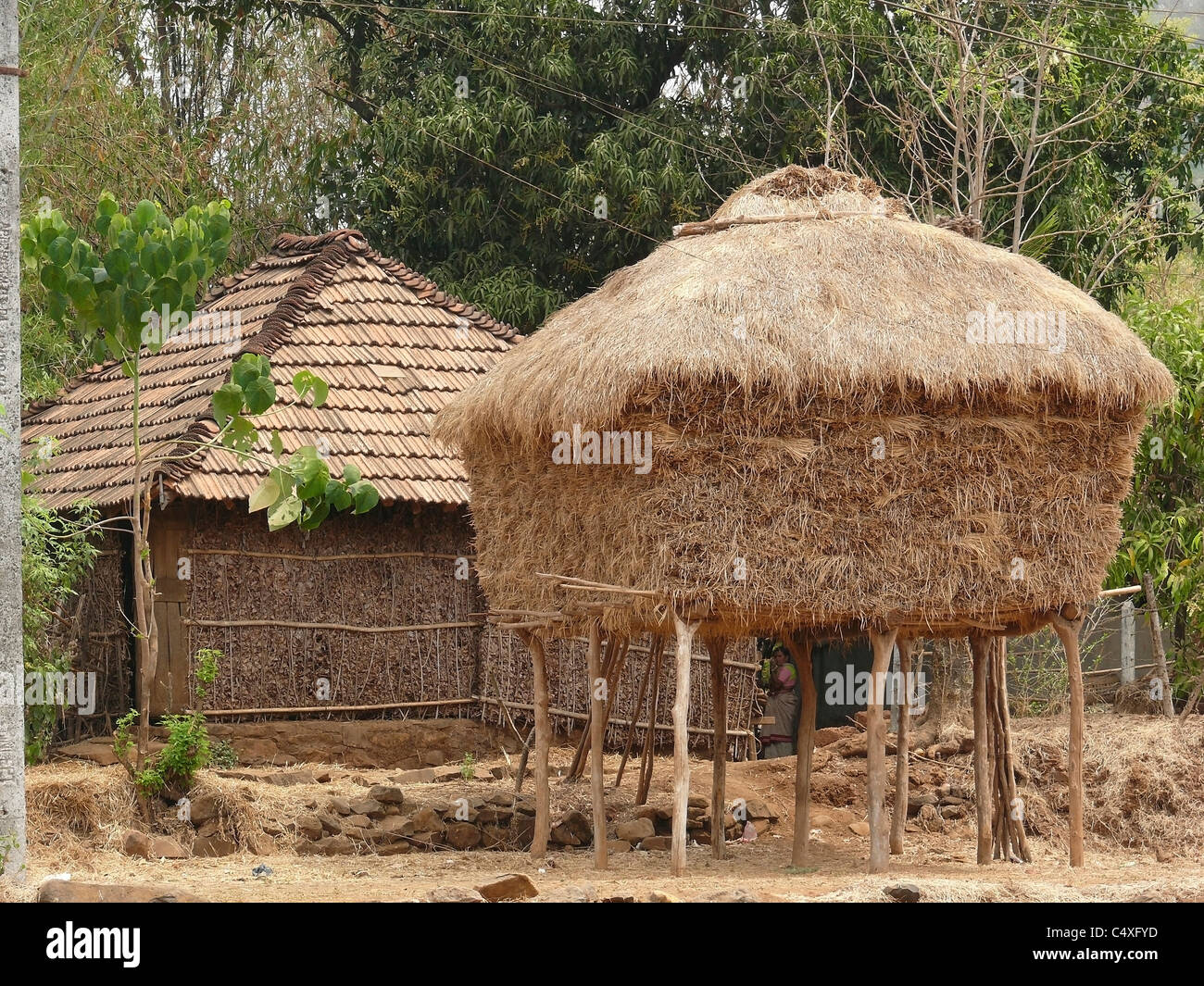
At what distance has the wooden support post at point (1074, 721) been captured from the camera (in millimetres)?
11680

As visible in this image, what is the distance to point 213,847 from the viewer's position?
1235 cm

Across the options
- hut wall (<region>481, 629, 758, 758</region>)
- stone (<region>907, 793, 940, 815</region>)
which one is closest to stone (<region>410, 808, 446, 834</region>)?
hut wall (<region>481, 629, 758, 758</region>)

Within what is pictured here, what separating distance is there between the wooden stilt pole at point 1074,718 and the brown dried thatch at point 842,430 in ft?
0.74

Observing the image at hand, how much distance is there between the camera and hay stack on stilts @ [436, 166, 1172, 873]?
10.7 m

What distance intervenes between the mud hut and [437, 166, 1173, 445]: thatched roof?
301 centimetres

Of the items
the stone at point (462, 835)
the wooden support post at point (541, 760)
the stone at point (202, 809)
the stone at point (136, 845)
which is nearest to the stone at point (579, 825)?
the stone at point (462, 835)

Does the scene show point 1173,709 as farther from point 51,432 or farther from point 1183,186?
point 51,432

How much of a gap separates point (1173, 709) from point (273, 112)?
16506mm

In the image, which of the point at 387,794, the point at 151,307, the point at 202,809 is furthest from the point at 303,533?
the point at 151,307

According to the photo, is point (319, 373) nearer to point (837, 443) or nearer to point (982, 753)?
point (837, 443)

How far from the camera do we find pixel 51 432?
17.2 metres

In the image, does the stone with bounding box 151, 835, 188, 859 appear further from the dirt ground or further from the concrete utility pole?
the concrete utility pole

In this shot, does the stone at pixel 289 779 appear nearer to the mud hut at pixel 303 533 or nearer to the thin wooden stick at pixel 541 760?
the mud hut at pixel 303 533
